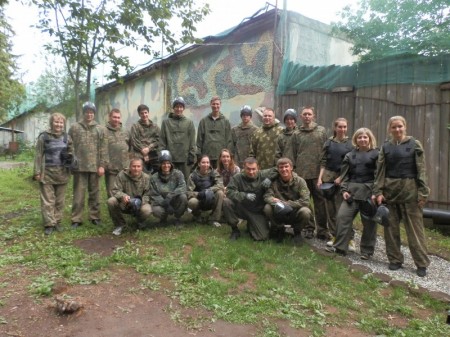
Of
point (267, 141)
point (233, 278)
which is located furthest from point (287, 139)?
point (233, 278)

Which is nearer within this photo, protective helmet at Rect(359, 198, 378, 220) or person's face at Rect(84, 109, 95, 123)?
protective helmet at Rect(359, 198, 378, 220)

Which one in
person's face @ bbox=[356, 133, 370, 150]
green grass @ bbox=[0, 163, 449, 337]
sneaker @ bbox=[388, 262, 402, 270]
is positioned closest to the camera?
green grass @ bbox=[0, 163, 449, 337]

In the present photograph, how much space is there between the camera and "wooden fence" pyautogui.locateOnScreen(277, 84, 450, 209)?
652 cm

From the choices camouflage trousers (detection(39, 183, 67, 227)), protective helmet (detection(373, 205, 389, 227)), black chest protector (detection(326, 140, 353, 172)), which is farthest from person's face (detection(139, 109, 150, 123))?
protective helmet (detection(373, 205, 389, 227))

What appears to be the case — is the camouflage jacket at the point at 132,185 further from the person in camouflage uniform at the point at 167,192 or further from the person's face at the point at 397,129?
the person's face at the point at 397,129

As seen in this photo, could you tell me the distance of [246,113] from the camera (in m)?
6.59

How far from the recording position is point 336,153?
18.0 ft

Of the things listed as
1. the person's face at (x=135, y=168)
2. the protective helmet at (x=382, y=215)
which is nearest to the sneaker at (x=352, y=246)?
the protective helmet at (x=382, y=215)

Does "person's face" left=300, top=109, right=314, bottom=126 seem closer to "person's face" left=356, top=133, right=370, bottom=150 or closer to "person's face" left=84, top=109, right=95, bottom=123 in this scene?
"person's face" left=356, top=133, right=370, bottom=150

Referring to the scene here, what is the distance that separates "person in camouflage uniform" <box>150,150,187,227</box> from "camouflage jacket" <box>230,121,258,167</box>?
122 cm

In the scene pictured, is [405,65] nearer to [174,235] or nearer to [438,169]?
[438,169]

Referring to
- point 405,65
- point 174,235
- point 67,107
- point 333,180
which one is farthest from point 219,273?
point 67,107

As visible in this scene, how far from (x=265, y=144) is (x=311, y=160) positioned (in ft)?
2.78

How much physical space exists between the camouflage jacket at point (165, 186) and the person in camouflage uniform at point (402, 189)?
2.72 metres
